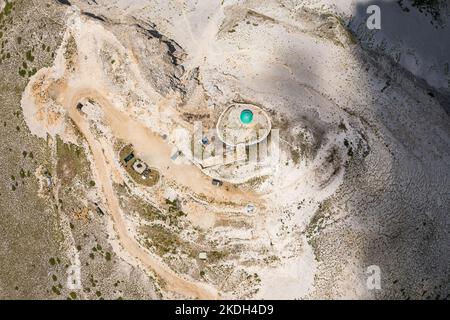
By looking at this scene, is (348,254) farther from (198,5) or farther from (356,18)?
(198,5)

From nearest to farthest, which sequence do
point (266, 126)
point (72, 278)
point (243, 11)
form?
point (266, 126) → point (72, 278) → point (243, 11)

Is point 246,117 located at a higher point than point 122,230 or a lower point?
higher

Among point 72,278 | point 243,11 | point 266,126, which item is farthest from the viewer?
point 243,11

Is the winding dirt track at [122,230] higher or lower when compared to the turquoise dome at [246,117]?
lower

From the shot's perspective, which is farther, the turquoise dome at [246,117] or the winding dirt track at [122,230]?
the winding dirt track at [122,230]

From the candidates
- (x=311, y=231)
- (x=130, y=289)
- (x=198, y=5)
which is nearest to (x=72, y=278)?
(x=130, y=289)

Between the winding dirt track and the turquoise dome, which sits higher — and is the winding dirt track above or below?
below

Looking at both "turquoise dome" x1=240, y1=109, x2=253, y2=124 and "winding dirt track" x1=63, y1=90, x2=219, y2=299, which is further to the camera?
"winding dirt track" x1=63, y1=90, x2=219, y2=299

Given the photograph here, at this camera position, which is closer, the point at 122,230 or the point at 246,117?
the point at 246,117
